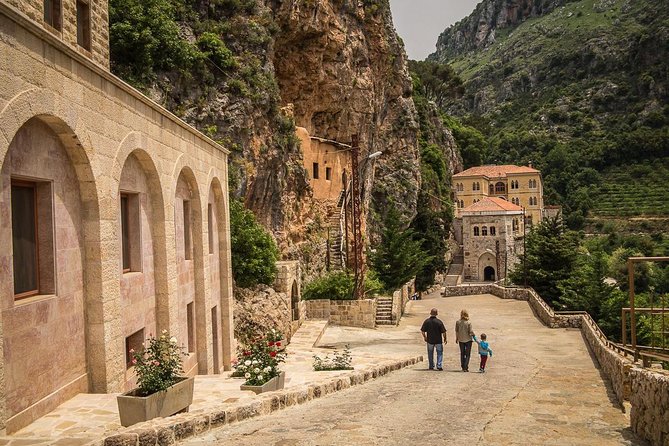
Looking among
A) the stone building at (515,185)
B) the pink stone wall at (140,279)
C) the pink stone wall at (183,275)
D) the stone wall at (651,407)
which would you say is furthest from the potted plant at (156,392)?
the stone building at (515,185)

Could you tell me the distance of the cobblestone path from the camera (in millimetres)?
7176

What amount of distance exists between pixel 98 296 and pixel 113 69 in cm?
1562

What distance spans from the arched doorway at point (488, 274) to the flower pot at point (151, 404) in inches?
2656

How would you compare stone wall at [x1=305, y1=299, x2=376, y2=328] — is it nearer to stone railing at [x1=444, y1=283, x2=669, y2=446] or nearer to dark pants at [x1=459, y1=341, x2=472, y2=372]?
stone railing at [x1=444, y1=283, x2=669, y2=446]

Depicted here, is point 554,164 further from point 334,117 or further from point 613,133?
point 334,117

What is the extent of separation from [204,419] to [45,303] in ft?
8.45

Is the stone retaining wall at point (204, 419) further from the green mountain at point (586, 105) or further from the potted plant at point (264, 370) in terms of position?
the green mountain at point (586, 105)

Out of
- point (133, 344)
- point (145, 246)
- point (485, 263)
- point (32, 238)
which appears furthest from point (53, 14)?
point (485, 263)

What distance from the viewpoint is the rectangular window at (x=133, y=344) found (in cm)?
1000

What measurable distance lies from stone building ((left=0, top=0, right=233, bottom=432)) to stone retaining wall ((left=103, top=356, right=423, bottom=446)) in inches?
54.9

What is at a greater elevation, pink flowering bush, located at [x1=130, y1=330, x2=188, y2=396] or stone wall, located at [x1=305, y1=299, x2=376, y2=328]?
pink flowering bush, located at [x1=130, y1=330, x2=188, y2=396]

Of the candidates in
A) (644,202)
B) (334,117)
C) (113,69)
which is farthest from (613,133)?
(113,69)

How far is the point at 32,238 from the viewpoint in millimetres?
7383

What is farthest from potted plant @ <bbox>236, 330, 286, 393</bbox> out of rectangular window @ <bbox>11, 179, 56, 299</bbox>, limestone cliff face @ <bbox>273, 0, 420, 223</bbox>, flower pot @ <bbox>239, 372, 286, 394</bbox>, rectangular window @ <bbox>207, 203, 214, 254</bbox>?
limestone cliff face @ <bbox>273, 0, 420, 223</bbox>
